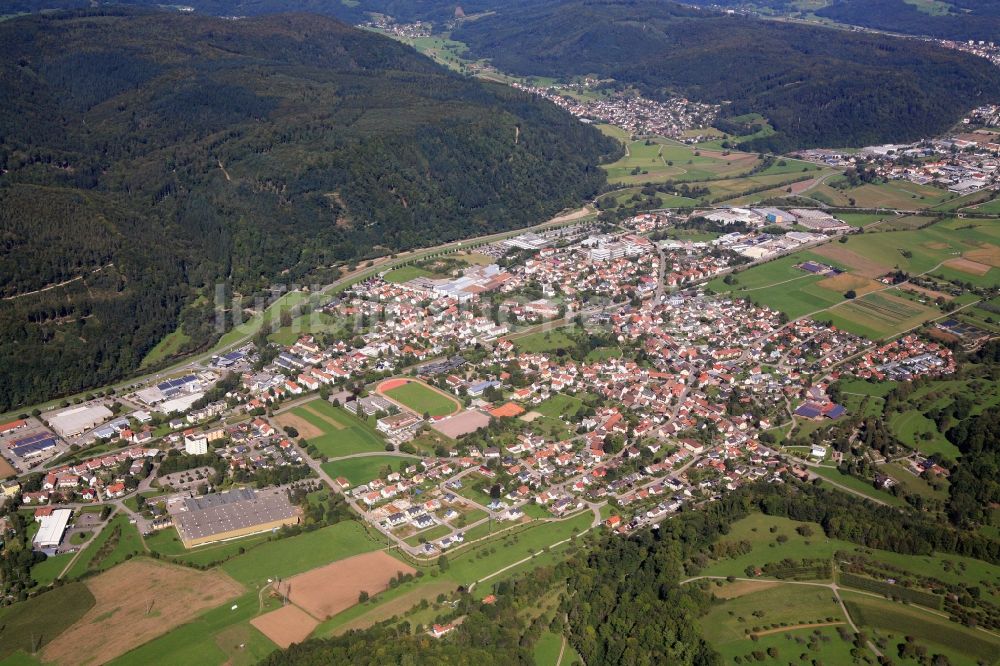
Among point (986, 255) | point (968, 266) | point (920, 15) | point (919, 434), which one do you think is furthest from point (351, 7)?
point (919, 434)

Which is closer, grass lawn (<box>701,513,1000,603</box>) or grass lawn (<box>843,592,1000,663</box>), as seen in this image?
grass lawn (<box>843,592,1000,663</box>)

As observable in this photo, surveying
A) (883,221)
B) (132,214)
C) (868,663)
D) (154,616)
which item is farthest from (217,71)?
(868,663)

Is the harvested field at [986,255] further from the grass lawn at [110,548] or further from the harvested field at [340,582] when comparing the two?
the grass lawn at [110,548]

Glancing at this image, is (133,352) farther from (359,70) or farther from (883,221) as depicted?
(359,70)

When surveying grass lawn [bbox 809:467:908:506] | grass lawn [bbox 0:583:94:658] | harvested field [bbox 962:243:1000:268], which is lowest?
grass lawn [bbox 0:583:94:658]

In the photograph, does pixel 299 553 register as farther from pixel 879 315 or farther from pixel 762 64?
pixel 762 64

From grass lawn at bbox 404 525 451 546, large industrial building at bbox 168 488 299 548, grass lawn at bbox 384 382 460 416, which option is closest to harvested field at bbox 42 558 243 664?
large industrial building at bbox 168 488 299 548

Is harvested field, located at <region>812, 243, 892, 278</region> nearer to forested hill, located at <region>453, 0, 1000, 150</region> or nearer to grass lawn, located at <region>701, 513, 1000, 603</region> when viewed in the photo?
grass lawn, located at <region>701, 513, 1000, 603</region>
